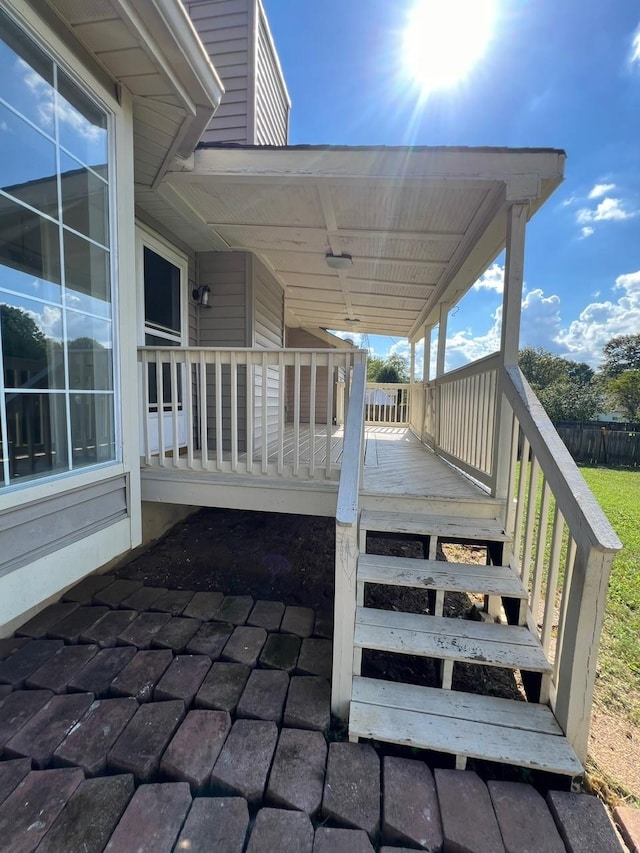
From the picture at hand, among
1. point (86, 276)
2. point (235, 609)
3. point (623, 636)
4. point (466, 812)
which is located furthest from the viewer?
point (623, 636)

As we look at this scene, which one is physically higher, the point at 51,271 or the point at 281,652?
the point at 51,271

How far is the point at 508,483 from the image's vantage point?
2.63 m

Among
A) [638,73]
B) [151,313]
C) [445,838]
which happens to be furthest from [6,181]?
[638,73]

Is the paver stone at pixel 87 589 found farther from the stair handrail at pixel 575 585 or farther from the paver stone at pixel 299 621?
the stair handrail at pixel 575 585

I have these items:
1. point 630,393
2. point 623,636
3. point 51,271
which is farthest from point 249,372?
point 630,393

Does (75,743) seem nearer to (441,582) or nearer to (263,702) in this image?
(263,702)

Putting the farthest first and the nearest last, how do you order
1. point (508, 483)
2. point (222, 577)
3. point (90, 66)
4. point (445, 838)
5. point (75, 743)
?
point (222, 577), point (508, 483), point (90, 66), point (75, 743), point (445, 838)

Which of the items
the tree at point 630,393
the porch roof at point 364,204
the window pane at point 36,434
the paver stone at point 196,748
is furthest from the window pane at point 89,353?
the tree at point 630,393

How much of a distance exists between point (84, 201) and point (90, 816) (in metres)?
2.84

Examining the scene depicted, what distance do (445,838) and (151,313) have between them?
4.11 metres

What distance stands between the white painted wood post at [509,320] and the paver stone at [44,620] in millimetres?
3183

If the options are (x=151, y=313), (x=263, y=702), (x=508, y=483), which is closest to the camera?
(x=263, y=702)

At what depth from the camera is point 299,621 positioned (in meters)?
2.50

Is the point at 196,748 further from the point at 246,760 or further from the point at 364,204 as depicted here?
the point at 364,204
